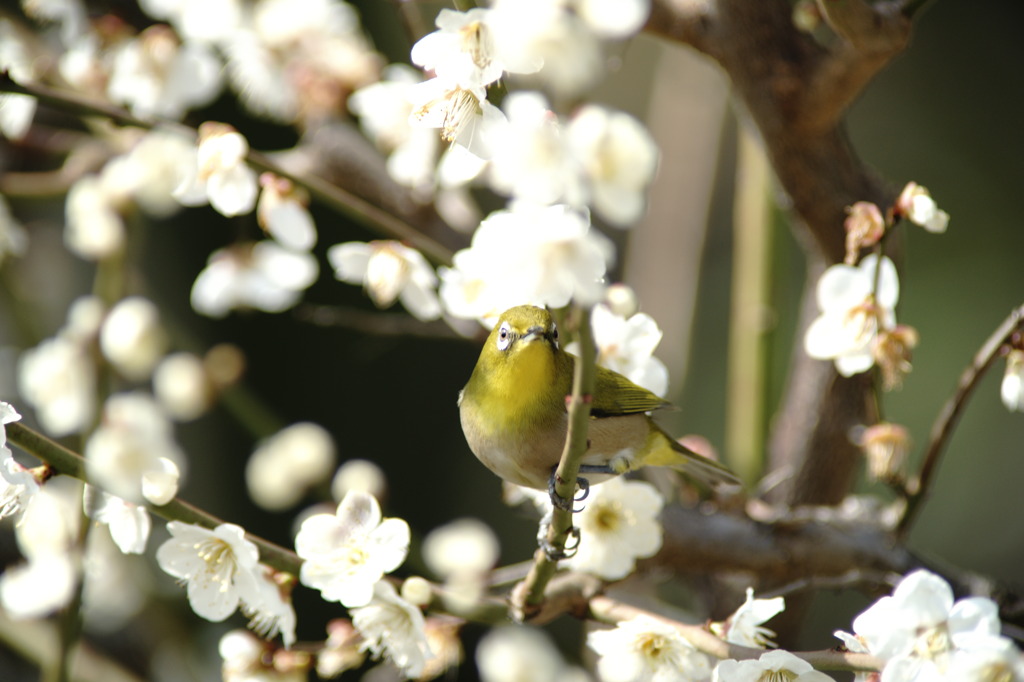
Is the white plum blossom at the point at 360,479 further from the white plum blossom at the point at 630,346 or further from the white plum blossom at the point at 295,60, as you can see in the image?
the white plum blossom at the point at 295,60

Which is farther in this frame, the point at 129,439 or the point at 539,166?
the point at 129,439

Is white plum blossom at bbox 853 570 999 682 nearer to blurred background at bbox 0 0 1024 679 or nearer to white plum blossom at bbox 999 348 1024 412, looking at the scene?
white plum blossom at bbox 999 348 1024 412

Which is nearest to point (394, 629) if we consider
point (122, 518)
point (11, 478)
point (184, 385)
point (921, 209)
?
point (122, 518)

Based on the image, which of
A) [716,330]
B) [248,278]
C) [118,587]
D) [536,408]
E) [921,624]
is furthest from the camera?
[716,330]

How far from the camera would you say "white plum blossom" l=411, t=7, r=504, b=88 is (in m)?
1.05

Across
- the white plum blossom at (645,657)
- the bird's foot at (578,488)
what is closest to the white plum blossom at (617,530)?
the bird's foot at (578,488)

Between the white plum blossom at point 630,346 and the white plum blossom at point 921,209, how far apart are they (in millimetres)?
352

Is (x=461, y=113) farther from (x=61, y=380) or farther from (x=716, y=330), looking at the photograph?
(x=716, y=330)

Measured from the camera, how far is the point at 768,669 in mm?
1081

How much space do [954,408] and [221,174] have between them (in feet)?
3.43

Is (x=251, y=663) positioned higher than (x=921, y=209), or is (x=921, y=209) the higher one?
(x=921, y=209)

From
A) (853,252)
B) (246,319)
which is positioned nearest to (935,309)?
(246,319)

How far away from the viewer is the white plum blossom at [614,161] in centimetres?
109

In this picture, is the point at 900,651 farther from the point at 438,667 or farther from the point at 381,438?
the point at 381,438
